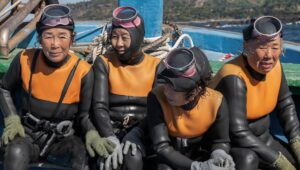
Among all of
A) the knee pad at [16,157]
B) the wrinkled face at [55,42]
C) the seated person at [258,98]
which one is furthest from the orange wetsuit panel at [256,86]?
the knee pad at [16,157]

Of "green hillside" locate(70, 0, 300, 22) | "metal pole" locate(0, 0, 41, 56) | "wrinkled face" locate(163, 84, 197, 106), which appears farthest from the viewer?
"green hillside" locate(70, 0, 300, 22)

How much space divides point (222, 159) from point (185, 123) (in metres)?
0.30

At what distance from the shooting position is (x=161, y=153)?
288 cm

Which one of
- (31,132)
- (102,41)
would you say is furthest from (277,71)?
(102,41)

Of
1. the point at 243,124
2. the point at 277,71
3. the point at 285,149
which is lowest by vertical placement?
the point at 285,149

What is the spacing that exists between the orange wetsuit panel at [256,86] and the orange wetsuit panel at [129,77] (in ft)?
1.49

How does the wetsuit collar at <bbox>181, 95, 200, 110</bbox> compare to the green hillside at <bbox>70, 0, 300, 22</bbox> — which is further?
the green hillside at <bbox>70, 0, 300, 22</bbox>

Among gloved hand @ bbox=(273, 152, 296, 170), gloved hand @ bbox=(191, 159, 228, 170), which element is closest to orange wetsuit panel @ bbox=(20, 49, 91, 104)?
gloved hand @ bbox=(191, 159, 228, 170)

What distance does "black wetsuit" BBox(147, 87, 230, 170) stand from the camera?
9.48 ft

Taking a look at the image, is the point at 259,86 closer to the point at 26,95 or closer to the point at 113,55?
the point at 113,55

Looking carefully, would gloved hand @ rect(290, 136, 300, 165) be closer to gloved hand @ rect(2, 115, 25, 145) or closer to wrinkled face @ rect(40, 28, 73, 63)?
wrinkled face @ rect(40, 28, 73, 63)

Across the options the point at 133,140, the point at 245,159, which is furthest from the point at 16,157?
the point at 245,159

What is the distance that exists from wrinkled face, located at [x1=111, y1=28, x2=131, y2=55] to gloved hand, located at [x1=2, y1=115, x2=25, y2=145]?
2.49 ft

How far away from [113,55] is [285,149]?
1233 mm
